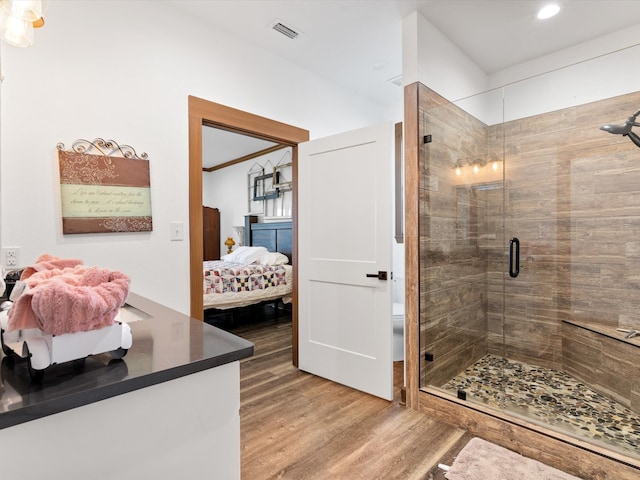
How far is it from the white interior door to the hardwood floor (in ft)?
0.66

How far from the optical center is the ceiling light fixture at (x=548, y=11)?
225 cm

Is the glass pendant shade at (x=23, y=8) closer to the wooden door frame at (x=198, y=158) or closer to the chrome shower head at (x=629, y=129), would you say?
the wooden door frame at (x=198, y=158)

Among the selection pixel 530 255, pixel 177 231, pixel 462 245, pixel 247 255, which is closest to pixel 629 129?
pixel 530 255

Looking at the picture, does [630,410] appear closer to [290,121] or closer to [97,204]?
[290,121]

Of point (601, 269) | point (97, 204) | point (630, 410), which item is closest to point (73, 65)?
point (97, 204)

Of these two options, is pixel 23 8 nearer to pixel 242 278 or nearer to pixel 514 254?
pixel 514 254

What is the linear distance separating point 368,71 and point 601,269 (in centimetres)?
247

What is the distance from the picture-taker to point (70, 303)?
0.64 metres

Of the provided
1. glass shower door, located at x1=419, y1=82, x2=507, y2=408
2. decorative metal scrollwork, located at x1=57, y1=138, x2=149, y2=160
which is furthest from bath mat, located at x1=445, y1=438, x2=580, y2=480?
decorative metal scrollwork, located at x1=57, y1=138, x2=149, y2=160

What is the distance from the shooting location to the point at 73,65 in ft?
6.17

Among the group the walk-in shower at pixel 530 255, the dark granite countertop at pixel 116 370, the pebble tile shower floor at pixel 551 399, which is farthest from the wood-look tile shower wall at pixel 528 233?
the dark granite countertop at pixel 116 370

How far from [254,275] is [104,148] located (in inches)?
100

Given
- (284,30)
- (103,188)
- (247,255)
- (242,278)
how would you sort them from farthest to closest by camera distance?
1. (247,255)
2. (242,278)
3. (284,30)
4. (103,188)

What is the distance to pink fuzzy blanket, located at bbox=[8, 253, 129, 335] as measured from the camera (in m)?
0.62
